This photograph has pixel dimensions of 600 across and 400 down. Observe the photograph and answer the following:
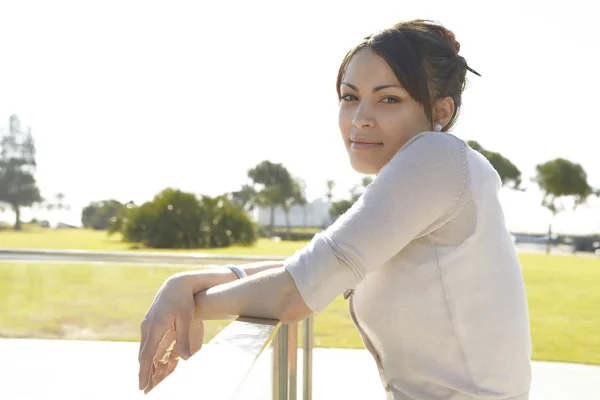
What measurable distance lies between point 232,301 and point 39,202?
79.1ft

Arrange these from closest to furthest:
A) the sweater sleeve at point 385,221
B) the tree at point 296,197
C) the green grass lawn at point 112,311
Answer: the sweater sleeve at point 385,221 → the green grass lawn at point 112,311 → the tree at point 296,197

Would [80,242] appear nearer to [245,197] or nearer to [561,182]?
[245,197]

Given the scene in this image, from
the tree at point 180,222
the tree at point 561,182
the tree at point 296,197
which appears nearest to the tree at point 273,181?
the tree at point 296,197

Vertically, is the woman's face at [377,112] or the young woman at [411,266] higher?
the woman's face at [377,112]

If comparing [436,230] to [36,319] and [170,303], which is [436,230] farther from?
[36,319]

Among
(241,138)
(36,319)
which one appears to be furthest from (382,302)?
(241,138)

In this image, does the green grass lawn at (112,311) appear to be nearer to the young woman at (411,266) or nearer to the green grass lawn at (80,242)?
the young woman at (411,266)

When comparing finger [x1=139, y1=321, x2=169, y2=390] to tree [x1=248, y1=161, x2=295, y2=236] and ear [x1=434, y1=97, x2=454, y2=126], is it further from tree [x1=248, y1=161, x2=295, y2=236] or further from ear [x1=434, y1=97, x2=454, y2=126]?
tree [x1=248, y1=161, x2=295, y2=236]

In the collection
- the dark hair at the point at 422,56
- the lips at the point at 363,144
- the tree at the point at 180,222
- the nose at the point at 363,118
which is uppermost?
the dark hair at the point at 422,56

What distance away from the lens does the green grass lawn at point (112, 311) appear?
20.8 ft

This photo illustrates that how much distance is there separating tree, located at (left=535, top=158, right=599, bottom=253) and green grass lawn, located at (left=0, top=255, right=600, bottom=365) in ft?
41.0

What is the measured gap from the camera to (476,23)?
1295cm

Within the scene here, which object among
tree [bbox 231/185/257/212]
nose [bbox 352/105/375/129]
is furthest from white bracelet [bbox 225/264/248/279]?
tree [bbox 231/185/257/212]

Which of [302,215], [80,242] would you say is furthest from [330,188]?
[80,242]
